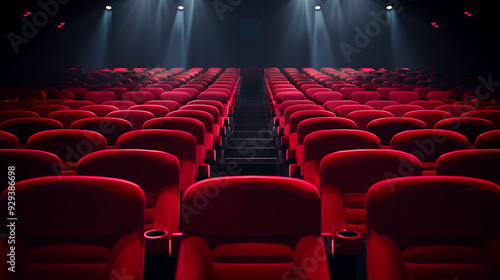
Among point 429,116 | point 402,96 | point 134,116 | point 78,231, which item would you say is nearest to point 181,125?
point 134,116

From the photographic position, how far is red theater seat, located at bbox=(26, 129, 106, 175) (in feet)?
10.0

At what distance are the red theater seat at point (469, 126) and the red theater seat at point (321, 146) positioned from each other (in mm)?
1304

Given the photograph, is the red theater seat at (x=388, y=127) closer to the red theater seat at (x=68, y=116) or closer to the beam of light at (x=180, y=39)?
the red theater seat at (x=68, y=116)

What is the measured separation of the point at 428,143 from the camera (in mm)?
3154

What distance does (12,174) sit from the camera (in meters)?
2.23

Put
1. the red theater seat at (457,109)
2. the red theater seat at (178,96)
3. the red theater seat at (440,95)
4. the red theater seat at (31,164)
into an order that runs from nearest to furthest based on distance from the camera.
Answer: the red theater seat at (31,164) < the red theater seat at (457,109) < the red theater seat at (178,96) < the red theater seat at (440,95)

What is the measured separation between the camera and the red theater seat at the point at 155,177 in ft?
7.58

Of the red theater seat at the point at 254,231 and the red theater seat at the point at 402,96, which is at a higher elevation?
the red theater seat at the point at 402,96

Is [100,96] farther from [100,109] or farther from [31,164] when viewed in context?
[31,164]

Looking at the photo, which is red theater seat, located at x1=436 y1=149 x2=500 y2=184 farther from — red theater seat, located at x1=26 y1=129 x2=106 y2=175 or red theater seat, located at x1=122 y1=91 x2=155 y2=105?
red theater seat, located at x1=122 y1=91 x2=155 y2=105

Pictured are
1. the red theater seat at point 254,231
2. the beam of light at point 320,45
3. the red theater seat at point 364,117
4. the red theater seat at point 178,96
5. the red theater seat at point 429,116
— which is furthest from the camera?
the beam of light at point 320,45

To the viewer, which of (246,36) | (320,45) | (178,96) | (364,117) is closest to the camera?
(364,117)

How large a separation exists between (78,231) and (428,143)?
2529 millimetres

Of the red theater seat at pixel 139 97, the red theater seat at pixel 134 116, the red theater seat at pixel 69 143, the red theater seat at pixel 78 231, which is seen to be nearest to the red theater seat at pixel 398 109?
the red theater seat at pixel 134 116
